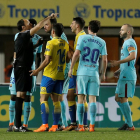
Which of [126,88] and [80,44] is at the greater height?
[80,44]

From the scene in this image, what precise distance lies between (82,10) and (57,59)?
7.22 meters

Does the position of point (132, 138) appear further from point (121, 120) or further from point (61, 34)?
point (121, 120)

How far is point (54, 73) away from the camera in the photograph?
836 cm

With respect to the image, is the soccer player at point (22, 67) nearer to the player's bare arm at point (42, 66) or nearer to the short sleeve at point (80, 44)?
the player's bare arm at point (42, 66)

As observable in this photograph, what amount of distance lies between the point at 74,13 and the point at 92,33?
7.22 m

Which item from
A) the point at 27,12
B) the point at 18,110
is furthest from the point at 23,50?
the point at 27,12

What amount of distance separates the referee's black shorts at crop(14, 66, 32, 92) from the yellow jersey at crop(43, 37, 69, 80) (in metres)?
0.29

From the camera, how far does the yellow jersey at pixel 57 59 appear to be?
27.3 feet

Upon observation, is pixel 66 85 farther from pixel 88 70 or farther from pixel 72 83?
pixel 88 70

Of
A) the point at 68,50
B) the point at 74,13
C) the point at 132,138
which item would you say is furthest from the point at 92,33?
the point at 74,13

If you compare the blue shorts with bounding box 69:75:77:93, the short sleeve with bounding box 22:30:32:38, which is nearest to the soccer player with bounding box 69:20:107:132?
the blue shorts with bounding box 69:75:77:93

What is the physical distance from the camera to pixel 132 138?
703 cm

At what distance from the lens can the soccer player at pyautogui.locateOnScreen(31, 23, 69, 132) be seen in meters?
8.26

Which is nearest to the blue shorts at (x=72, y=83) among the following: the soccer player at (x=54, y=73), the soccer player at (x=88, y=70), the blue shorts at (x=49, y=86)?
the soccer player at (x=54, y=73)
